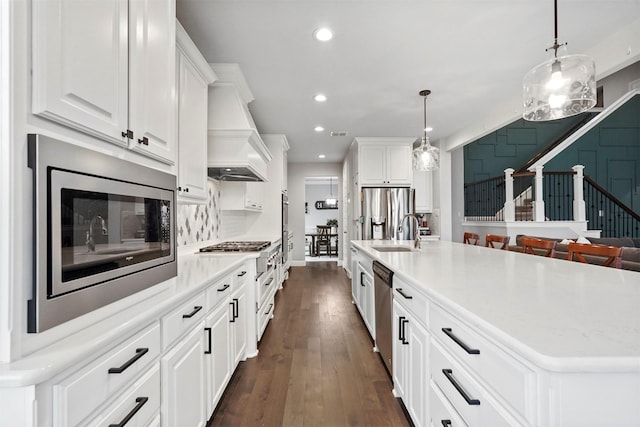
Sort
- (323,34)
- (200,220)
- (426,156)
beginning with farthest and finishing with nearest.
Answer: (426,156)
(200,220)
(323,34)

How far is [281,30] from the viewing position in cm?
236

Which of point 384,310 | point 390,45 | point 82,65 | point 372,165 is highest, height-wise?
point 390,45

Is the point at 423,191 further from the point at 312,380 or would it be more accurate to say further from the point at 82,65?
the point at 82,65

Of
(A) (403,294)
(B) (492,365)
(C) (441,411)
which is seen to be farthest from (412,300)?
(B) (492,365)

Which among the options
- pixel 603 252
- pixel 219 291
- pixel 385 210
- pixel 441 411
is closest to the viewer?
pixel 441 411

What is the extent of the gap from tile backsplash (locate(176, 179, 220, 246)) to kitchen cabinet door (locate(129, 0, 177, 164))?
1090 millimetres

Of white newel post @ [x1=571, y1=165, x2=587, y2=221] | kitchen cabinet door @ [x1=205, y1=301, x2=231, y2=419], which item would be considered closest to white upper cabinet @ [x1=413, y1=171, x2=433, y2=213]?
white newel post @ [x1=571, y1=165, x2=587, y2=221]

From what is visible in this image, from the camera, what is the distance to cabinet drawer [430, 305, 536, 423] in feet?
2.39

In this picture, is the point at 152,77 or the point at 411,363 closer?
the point at 152,77

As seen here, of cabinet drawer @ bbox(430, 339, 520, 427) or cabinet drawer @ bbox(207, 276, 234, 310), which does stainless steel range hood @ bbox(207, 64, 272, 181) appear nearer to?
cabinet drawer @ bbox(207, 276, 234, 310)

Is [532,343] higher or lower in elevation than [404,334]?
higher

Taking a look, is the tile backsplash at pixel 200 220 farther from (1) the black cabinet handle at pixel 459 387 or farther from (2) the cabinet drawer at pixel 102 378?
(1) the black cabinet handle at pixel 459 387

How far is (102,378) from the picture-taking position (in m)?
0.82

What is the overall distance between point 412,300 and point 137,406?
4.11 feet
